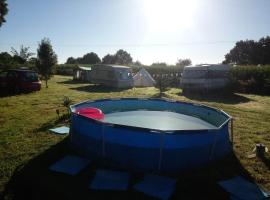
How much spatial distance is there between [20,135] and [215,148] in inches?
258

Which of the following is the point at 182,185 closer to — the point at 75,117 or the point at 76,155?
the point at 76,155

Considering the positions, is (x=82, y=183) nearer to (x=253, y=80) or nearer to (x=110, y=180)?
(x=110, y=180)

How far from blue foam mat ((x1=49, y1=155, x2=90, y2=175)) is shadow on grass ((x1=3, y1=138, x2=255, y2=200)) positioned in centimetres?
13

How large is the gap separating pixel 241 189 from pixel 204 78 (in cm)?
1798

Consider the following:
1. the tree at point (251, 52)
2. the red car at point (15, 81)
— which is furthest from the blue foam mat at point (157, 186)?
the tree at point (251, 52)

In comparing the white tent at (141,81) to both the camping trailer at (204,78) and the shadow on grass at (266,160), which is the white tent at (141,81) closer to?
the camping trailer at (204,78)

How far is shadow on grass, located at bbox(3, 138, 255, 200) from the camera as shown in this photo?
219 inches

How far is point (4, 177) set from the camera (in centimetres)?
613

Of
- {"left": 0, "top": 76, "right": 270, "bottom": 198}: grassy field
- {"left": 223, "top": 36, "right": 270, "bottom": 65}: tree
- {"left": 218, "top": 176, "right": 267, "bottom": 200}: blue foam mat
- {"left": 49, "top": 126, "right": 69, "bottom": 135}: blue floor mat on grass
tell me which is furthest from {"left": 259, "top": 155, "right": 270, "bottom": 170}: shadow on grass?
{"left": 223, "top": 36, "right": 270, "bottom": 65}: tree

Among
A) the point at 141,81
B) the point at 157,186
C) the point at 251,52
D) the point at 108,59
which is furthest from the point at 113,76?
the point at 108,59

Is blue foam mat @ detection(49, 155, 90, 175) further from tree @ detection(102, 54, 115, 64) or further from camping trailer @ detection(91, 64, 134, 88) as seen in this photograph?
tree @ detection(102, 54, 115, 64)

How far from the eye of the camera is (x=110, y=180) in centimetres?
612

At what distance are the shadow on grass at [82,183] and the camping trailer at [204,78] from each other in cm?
1623

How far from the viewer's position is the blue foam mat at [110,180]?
584 centimetres
